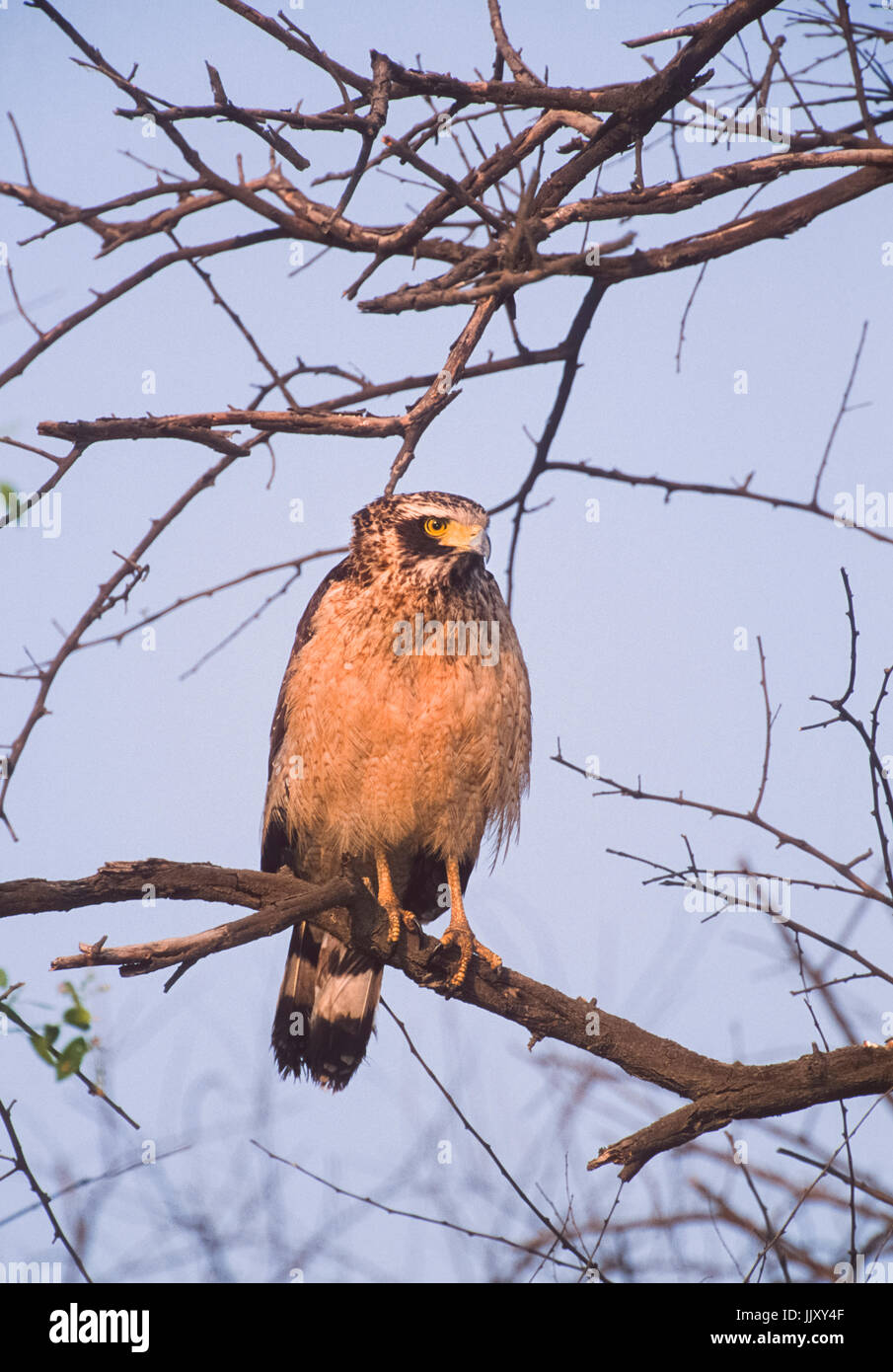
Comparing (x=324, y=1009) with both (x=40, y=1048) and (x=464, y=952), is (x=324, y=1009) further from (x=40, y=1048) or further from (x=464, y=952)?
(x=40, y=1048)

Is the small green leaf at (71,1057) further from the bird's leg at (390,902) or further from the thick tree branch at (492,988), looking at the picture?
the bird's leg at (390,902)

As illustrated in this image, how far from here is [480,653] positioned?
16.6ft

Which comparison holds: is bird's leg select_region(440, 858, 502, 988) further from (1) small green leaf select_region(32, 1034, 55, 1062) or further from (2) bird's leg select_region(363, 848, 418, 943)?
(1) small green leaf select_region(32, 1034, 55, 1062)

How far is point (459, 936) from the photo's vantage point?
4.83 meters

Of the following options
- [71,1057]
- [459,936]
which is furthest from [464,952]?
[71,1057]

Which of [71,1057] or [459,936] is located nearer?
[71,1057]

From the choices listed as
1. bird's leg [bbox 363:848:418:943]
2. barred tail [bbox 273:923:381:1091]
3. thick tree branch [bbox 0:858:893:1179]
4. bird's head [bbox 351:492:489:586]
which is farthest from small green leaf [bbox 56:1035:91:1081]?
bird's head [bbox 351:492:489:586]

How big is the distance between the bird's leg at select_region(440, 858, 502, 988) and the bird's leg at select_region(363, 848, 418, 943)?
0.51 feet

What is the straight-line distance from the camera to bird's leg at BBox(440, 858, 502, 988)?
15.1ft

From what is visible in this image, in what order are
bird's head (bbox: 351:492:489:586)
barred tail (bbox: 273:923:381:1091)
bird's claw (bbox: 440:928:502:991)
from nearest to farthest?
bird's claw (bbox: 440:928:502:991)
bird's head (bbox: 351:492:489:586)
barred tail (bbox: 273:923:381:1091)

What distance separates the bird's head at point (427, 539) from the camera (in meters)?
5.07

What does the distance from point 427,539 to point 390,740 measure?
81 cm
